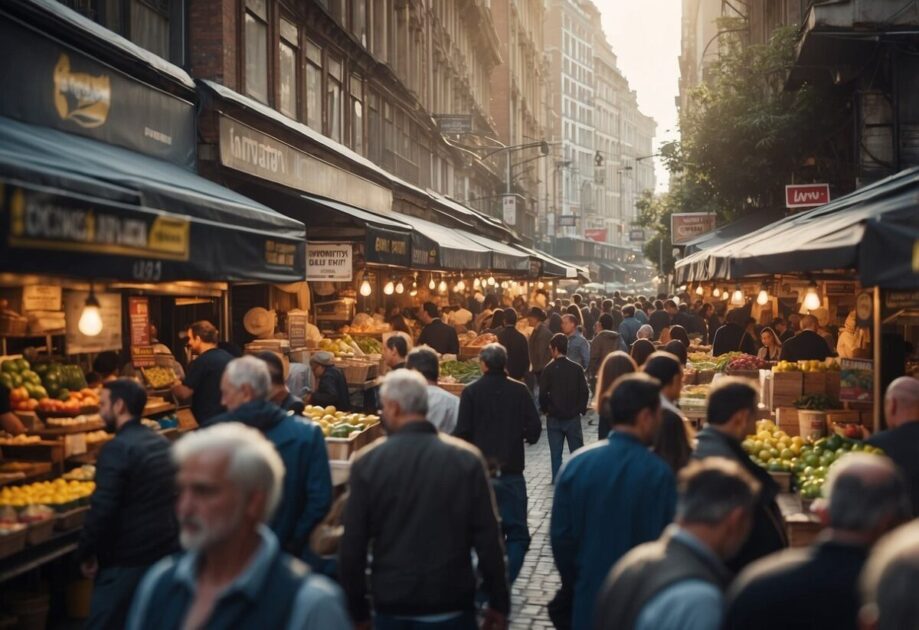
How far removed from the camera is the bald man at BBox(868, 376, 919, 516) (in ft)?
19.9

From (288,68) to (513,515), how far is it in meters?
12.1

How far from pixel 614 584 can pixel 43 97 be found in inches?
310

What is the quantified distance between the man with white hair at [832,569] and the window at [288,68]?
1531 cm

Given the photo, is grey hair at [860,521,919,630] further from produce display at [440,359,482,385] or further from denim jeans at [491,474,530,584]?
produce display at [440,359,482,385]

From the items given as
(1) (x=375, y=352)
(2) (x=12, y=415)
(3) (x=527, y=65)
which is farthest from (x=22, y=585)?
(3) (x=527, y=65)

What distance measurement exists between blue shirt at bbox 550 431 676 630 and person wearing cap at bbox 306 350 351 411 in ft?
21.9

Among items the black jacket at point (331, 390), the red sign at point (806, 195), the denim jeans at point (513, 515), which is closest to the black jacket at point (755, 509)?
the denim jeans at point (513, 515)

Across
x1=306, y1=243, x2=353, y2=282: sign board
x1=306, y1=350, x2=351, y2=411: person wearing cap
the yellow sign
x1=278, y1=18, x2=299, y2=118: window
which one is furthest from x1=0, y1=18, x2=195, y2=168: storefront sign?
x1=278, y1=18, x2=299, y2=118: window

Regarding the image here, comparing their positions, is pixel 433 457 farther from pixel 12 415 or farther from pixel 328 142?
pixel 328 142

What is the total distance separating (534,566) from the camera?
9.66 meters

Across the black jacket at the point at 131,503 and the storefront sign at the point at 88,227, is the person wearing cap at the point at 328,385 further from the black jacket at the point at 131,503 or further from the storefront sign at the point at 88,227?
the black jacket at the point at 131,503

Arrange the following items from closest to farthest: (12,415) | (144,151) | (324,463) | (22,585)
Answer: (324,463) < (22,585) < (12,415) < (144,151)

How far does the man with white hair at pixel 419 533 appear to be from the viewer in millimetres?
4828

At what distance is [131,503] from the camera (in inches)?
235
